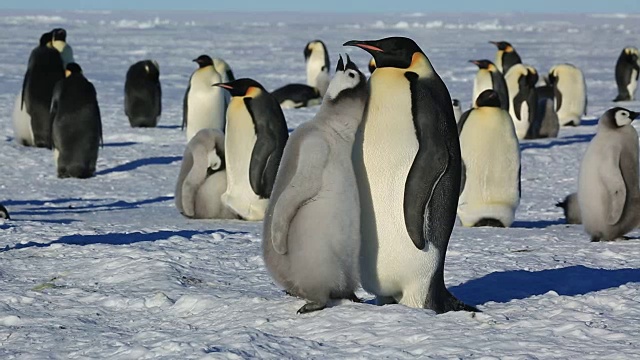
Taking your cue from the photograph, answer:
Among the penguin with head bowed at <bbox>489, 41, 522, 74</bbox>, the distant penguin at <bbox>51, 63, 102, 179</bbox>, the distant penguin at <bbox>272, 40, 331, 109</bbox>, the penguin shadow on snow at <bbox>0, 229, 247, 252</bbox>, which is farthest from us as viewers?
the penguin with head bowed at <bbox>489, 41, 522, 74</bbox>

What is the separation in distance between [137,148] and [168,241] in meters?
6.56

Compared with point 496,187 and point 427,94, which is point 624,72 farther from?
point 427,94

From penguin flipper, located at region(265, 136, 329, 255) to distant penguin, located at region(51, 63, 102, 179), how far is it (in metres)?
6.98

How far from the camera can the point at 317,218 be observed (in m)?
3.56

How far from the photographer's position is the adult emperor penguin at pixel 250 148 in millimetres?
7520

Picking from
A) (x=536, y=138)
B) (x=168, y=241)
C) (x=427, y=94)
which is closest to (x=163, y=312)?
(x=427, y=94)

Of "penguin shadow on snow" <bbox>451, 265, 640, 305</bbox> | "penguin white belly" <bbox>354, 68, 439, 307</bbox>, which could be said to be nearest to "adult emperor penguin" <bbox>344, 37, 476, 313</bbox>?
"penguin white belly" <bbox>354, 68, 439, 307</bbox>

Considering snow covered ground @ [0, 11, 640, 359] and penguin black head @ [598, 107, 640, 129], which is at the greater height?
penguin black head @ [598, 107, 640, 129]

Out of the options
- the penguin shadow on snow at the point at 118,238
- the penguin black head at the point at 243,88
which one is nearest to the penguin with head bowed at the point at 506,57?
the penguin black head at the point at 243,88

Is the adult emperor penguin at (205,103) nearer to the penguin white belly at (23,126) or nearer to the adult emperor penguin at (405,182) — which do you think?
the penguin white belly at (23,126)

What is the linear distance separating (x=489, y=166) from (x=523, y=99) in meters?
7.16

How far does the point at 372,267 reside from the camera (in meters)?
3.80

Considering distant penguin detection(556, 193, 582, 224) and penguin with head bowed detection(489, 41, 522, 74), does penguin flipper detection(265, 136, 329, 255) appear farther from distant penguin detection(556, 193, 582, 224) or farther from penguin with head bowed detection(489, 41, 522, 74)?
penguin with head bowed detection(489, 41, 522, 74)

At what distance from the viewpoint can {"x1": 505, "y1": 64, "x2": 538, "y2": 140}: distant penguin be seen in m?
13.9
